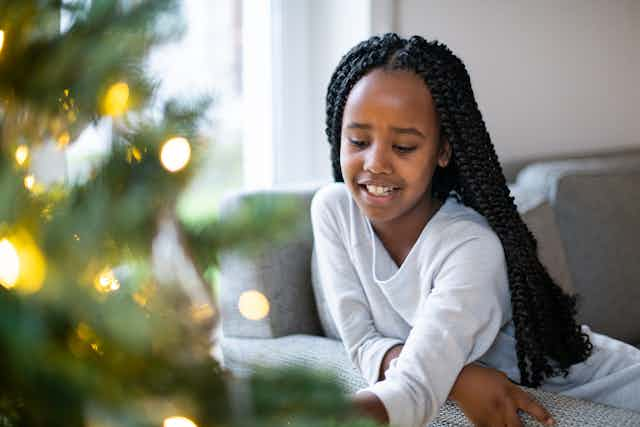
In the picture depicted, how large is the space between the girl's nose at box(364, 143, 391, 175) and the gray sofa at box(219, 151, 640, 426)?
20 centimetres

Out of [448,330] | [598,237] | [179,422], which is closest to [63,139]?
[179,422]

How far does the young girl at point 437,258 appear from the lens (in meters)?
1.14

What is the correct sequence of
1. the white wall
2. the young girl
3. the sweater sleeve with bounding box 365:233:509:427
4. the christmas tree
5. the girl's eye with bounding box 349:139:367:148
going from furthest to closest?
the white wall, the girl's eye with bounding box 349:139:367:148, the young girl, the sweater sleeve with bounding box 365:233:509:427, the christmas tree

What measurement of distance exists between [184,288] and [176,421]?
0.07 meters

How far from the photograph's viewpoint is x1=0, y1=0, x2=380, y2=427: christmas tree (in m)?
0.41

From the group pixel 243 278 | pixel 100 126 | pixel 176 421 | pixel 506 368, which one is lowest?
pixel 506 368

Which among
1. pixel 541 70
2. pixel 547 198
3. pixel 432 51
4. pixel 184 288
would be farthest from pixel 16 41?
pixel 541 70

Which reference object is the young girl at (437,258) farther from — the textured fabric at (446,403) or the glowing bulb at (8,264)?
the glowing bulb at (8,264)

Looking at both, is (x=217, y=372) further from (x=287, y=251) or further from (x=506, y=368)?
(x=287, y=251)

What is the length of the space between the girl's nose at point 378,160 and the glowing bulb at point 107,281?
30.6 inches

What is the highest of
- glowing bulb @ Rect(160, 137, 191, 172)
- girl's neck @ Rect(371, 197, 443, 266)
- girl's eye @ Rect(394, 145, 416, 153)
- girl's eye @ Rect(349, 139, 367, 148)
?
glowing bulb @ Rect(160, 137, 191, 172)

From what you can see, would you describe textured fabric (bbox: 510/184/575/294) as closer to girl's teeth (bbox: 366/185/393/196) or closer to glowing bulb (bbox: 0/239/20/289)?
girl's teeth (bbox: 366/185/393/196)

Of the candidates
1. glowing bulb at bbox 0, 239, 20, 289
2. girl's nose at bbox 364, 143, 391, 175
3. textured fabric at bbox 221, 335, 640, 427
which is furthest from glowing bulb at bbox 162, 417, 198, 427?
girl's nose at bbox 364, 143, 391, 175

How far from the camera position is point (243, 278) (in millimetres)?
1494
